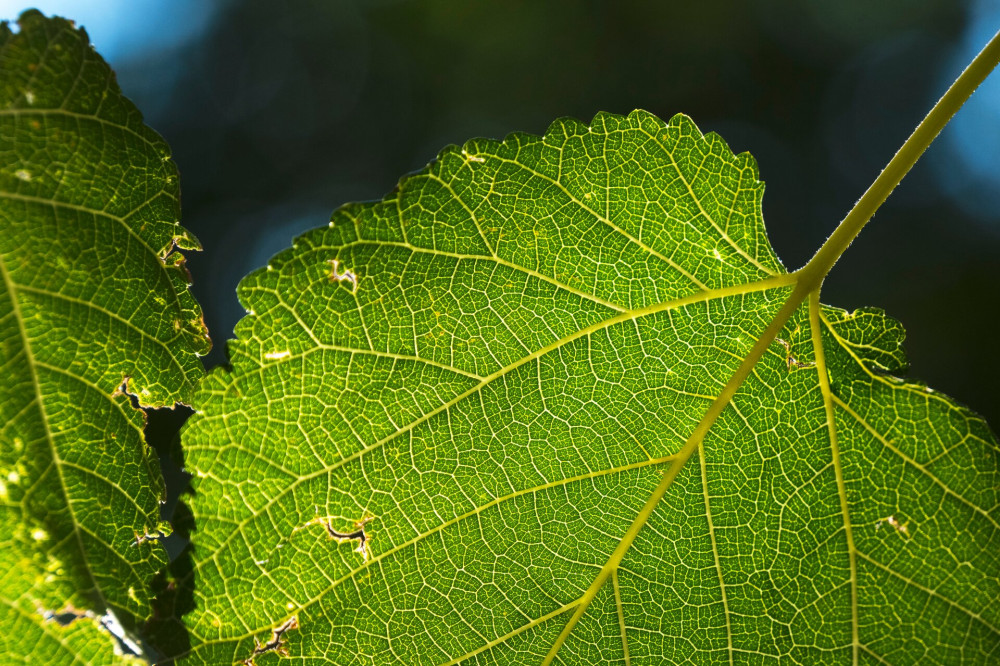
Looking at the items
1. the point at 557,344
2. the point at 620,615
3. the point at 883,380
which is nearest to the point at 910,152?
the point at 883,380

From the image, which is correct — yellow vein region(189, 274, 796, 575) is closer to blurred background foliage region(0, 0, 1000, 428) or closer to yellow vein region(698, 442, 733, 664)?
yellow vein region(698, 442, 733, 664)

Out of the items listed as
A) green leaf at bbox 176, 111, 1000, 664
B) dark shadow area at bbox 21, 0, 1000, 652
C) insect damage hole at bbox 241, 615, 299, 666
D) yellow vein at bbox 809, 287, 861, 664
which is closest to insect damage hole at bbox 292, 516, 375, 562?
green leaf at bbox 176, 111, 1000, 664

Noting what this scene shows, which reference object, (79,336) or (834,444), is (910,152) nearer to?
(834,444)

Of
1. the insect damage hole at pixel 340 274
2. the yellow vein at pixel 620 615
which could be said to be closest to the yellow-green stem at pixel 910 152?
the yellow vein at pixel 620 615

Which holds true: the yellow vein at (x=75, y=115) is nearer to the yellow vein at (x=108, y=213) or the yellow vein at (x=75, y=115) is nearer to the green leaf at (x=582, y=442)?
the yellow vein at (x=108, y=213)

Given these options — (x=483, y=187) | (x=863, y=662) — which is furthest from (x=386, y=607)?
(x=863, y=662)
